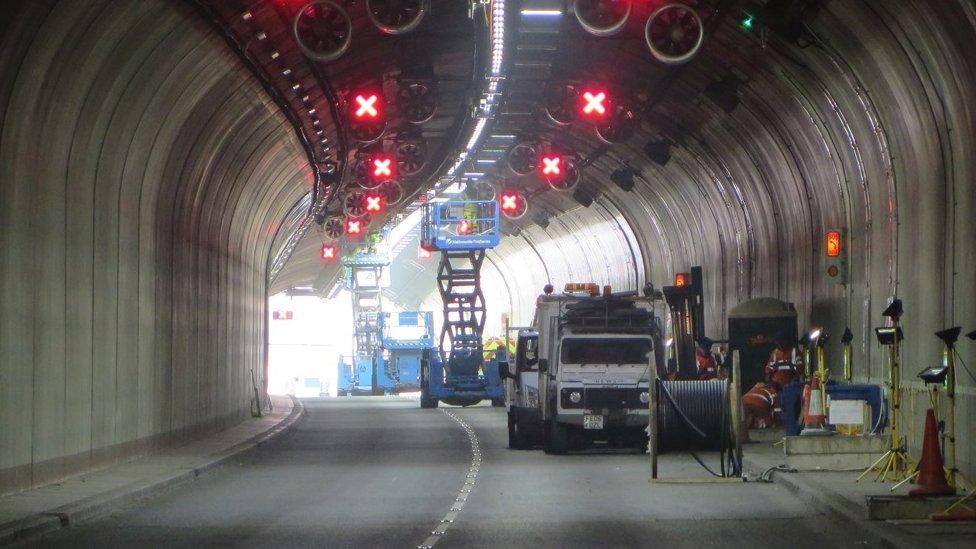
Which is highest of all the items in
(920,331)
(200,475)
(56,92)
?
(56,92)

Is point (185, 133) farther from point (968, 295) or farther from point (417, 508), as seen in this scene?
point (968, 295)

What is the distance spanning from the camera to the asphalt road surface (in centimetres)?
1486

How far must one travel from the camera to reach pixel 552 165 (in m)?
35.7

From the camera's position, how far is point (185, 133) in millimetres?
25953

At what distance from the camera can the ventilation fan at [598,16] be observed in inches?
794

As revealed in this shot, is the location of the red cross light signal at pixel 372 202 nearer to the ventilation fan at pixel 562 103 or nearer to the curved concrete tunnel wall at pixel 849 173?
the curved concrete tunnel wall at pixel 849 173

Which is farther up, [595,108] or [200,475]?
[595,108]

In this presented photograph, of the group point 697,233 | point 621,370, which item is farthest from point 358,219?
point 621,370

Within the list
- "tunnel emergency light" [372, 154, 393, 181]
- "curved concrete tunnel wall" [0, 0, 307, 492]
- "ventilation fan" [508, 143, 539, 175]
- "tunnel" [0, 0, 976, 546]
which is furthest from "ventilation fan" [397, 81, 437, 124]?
"ventilation fan" [508, 143, 539, 175]

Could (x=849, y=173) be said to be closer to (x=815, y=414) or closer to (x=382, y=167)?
(x=815, y=414)

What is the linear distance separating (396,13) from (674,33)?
383cm

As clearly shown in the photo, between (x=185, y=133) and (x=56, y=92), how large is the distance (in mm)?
7471

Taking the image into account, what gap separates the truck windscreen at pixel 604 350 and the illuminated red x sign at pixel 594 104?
4.06m

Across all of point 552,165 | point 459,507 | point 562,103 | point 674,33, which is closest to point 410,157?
point 552,165
